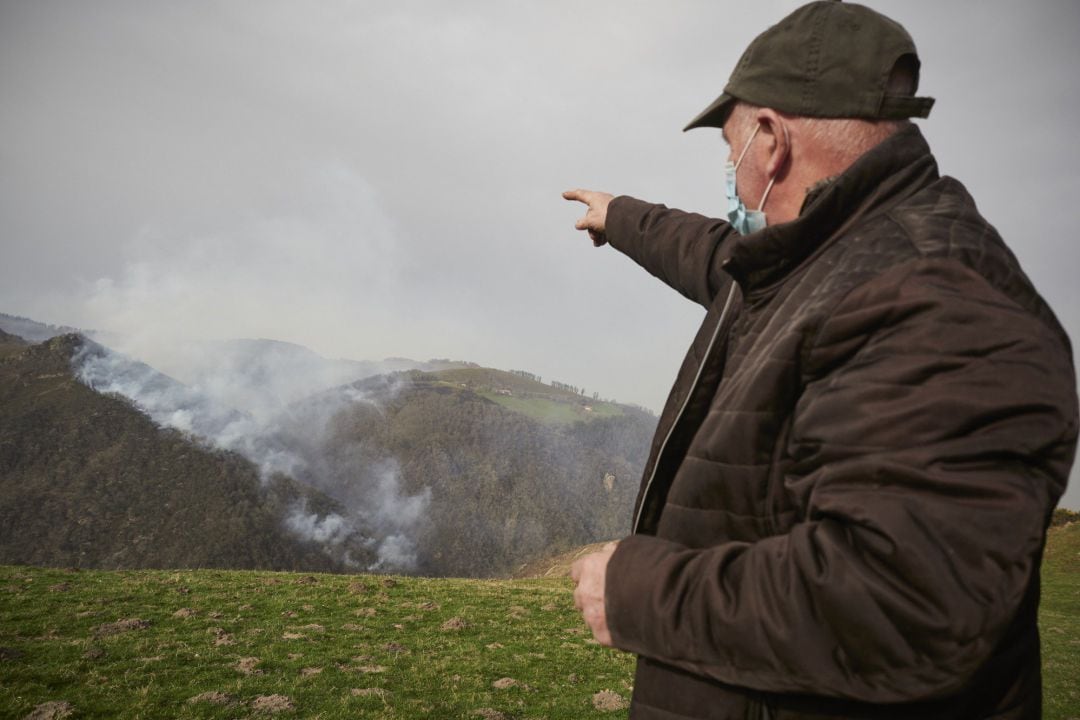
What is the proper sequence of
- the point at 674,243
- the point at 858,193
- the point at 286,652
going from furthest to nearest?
1. the point at 286,652
2. the point at 674,243
3. the point at 858,193

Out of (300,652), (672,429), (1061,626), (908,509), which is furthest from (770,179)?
(1061,626)

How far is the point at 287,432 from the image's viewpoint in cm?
10156

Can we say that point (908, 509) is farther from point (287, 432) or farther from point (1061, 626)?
point (287, 432)

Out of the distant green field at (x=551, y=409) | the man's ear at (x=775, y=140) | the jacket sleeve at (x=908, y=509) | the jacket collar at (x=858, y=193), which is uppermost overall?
the distant green field at (x=551, y=409)

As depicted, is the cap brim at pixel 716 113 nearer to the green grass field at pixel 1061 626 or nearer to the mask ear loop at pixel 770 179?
the mask ear loop at pixel 770 179

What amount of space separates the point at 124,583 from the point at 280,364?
423 ft

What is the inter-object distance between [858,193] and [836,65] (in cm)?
43

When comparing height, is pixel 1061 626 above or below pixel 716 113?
below

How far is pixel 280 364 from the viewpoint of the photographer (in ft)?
449

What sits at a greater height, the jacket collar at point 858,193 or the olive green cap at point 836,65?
the olive green cap at point 836,65

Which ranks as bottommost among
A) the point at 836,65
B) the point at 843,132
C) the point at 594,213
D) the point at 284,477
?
the point at 284,477

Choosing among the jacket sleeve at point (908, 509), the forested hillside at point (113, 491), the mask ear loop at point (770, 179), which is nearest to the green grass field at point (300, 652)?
the jacket sleeve at point (908, 509)

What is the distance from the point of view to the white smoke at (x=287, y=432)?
72938 millimetres

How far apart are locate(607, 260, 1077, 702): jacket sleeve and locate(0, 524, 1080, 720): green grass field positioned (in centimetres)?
968
